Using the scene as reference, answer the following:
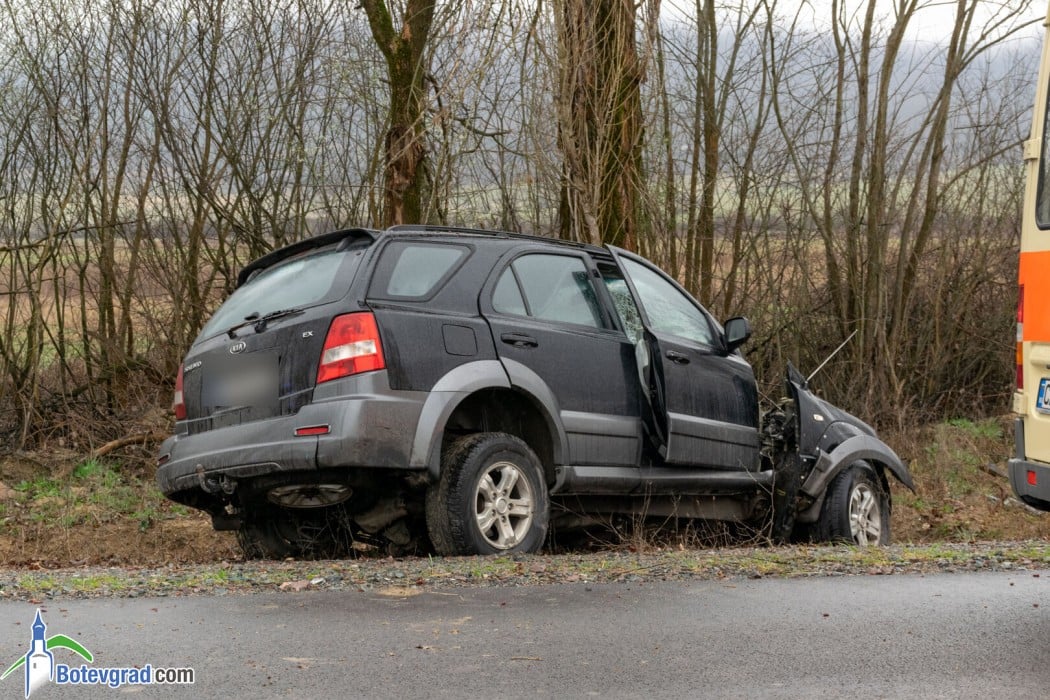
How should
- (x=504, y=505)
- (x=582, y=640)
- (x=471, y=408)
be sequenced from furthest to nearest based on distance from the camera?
(x=471, y=408), (x=504, y=505), (x=582, y=640)

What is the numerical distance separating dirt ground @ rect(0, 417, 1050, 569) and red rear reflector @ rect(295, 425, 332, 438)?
8.09 ft

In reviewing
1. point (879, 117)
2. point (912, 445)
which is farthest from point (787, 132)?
point (912, 445)

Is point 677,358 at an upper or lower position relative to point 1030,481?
upper

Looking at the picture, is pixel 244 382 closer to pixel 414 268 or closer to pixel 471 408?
pixel 414 268

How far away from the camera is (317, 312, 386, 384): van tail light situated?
653 cm

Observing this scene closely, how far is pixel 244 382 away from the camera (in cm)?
697

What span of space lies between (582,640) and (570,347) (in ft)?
9.51

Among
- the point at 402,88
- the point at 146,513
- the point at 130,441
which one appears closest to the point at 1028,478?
the point at 146,513

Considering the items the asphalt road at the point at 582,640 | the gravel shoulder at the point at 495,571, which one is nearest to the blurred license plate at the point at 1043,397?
the asphalt road at the point at 582,640

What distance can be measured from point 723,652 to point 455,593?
1592mm

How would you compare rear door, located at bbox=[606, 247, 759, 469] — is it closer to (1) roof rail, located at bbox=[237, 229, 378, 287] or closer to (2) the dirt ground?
(2) the dirt ground

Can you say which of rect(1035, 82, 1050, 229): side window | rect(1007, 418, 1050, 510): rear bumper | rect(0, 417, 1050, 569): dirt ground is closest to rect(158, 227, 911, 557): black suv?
rect(0, 417, 1050, 569): dirt ground

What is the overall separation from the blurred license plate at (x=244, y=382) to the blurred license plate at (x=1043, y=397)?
12.8ft

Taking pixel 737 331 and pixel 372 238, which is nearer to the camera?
pixel 372 238
